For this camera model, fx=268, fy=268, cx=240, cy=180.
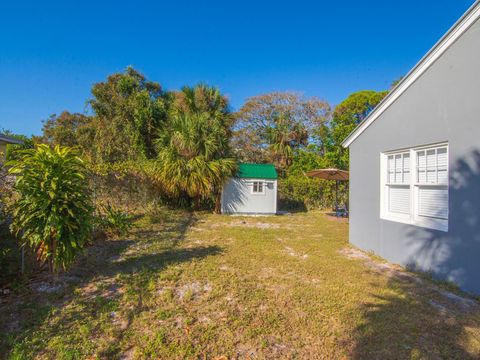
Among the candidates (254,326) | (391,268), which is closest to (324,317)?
(254,326)

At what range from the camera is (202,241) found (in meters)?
7.58

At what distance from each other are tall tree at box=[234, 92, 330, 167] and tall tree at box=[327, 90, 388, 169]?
167 centimetres

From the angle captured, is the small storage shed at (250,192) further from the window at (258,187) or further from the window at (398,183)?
the window at (398,183)

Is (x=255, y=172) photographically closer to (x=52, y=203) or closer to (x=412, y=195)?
(x=412, y=195)

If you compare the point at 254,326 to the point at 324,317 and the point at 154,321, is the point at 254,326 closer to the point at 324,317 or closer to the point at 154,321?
the point at 324,317

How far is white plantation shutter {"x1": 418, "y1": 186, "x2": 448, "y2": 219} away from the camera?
183 inches

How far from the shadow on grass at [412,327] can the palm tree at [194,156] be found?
9605 millimetres

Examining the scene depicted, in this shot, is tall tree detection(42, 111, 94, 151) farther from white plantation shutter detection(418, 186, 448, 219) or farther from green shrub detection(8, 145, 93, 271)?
white plantation shutter detection(418, 186, 448, 219)

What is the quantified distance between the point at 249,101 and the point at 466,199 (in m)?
22.5

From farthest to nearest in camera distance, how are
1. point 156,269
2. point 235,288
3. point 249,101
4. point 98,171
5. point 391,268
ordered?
point 249,101 → point 98,171 → point 391,268 → point 156,269 → point 235,288

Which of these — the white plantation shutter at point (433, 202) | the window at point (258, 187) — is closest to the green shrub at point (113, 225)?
the white plantation shutter at point (433, 202)

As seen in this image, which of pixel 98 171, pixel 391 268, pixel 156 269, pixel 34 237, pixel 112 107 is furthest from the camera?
pixel 112 107

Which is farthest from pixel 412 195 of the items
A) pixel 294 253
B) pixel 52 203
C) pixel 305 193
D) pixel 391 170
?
pixel 305 193

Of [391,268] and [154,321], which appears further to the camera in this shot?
[391,268]
